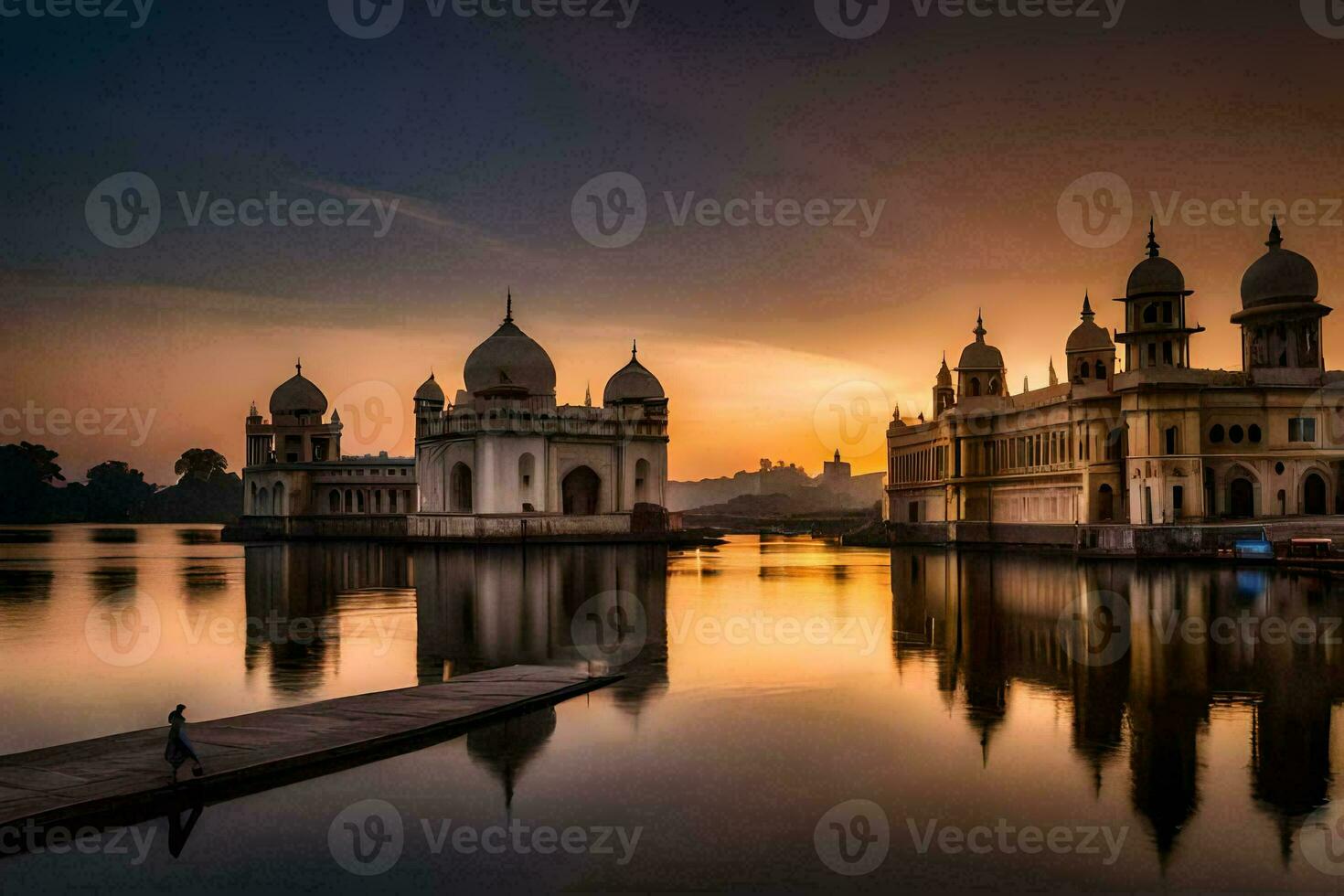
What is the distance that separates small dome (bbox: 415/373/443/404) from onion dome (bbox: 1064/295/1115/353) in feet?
167

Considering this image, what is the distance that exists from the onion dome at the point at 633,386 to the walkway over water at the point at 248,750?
7077 cm

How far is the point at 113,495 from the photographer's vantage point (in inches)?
7598

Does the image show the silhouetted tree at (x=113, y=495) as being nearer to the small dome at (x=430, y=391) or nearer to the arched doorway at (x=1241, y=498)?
the small dome at (x=430, y=391)

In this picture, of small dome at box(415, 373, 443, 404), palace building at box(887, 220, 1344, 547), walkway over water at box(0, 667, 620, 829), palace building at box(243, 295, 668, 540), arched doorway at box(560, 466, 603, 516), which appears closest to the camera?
walkway over water at box(0, 667, 620, 829)

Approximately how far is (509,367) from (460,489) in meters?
9.37

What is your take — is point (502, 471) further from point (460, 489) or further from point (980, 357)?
point (980, 357)

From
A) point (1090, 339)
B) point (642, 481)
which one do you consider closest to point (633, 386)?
point (642, 481)

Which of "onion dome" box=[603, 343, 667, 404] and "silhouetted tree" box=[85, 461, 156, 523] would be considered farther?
"silhouetted tree" box=[85, 461, 156, 523]

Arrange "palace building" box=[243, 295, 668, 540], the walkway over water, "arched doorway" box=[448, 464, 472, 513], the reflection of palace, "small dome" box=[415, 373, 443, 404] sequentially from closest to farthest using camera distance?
1. the walkway over water
2. the reflection of palace
3. "palace building" box=[243, 295, 668, 540]
4. "arched doorway" box=[448, 464, 472, 513]
5. "small dome" box=[415, 373, 443, 404]

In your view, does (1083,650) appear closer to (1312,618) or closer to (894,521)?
(1312,618)

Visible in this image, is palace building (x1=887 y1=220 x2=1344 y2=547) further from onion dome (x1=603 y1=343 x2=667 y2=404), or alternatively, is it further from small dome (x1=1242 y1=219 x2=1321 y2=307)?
onion dome (x1=603 y1=343 x2=667 y2=404)

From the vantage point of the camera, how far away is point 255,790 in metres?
12.6

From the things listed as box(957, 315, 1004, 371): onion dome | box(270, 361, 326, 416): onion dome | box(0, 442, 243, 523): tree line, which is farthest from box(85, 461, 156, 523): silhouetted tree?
box(957, 315, 1004, 371): onion dome

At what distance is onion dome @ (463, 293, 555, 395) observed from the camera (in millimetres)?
82812
